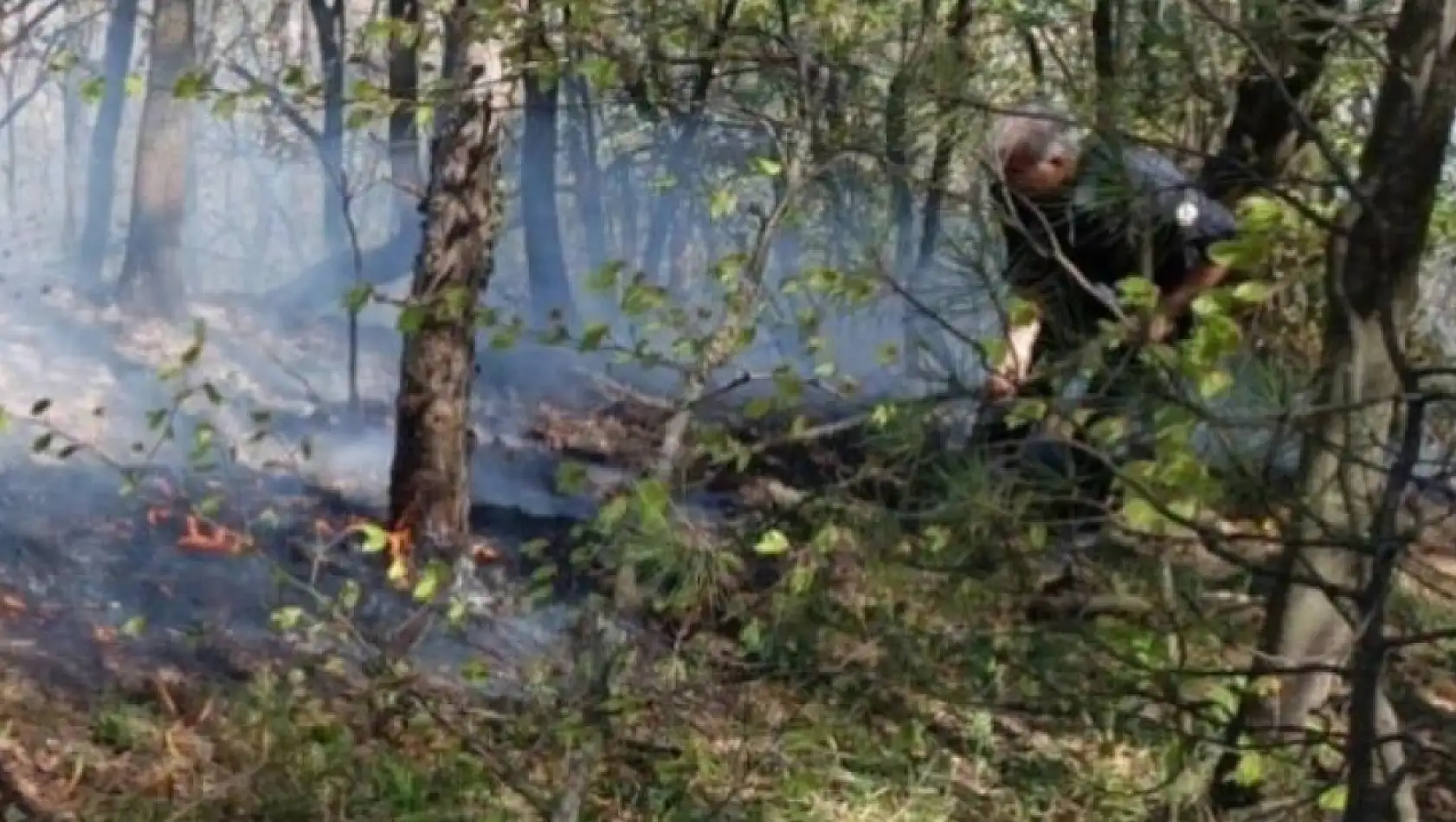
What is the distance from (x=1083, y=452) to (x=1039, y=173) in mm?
1462

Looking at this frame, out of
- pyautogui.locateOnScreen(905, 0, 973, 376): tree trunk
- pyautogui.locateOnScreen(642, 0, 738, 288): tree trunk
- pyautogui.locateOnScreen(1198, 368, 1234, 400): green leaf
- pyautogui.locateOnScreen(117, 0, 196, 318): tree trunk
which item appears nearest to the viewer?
pyautogui.locateOnScreen(1198, 368, 1234, 400): green leaf

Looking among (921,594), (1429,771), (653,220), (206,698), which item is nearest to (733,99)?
(921,594)

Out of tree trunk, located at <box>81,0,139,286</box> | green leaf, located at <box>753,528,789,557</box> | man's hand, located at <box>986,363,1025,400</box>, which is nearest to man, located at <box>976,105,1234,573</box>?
man's hand, located at <box>986,363,1025,400</box>

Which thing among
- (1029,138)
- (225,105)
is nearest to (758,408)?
(1029,138)

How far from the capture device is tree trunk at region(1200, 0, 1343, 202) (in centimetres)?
283

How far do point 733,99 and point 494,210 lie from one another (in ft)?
5.76

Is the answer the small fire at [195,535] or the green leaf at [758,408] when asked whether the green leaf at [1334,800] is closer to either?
the green leaf at [758,408]

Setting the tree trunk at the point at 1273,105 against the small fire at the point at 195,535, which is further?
the small fire at the point at 195,535

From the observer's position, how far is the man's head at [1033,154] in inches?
145

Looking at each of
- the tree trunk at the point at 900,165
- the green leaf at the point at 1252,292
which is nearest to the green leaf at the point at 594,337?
the tree trunk at the point at 900,165

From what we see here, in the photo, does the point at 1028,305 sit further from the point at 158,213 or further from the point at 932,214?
the point at 158,213

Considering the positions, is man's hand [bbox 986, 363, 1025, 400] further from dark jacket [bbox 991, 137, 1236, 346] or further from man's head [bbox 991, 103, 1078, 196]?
man's head [bbox 991, 103, 1078, 196]

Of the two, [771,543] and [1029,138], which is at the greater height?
[1029,138]

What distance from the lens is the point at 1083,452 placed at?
2.76 meters
